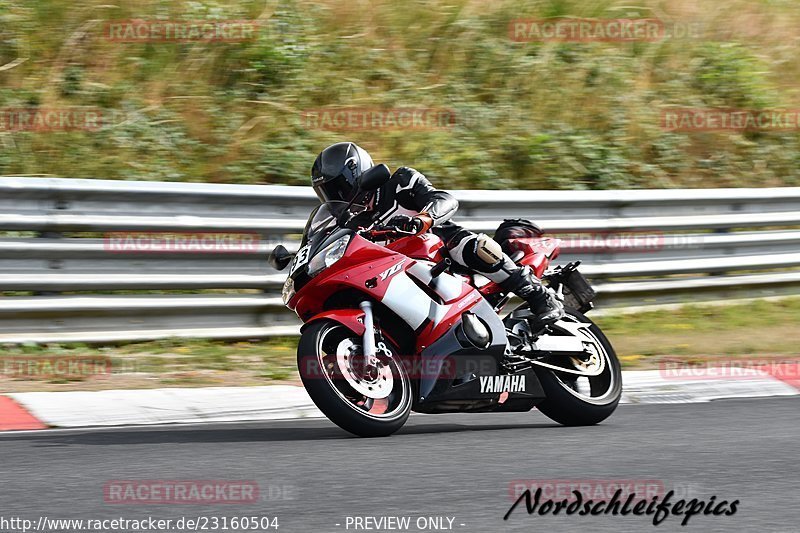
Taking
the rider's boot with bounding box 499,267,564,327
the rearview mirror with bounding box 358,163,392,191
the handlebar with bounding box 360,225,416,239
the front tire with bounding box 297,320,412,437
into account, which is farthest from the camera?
the rider's boot with bounding box 499,267,564,327

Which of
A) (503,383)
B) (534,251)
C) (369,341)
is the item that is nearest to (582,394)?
(503,383)

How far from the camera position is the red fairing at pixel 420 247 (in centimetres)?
618

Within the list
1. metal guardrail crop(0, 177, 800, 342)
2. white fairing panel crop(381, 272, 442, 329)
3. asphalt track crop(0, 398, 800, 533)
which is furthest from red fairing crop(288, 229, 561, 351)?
metal guardrail crop(0, 177, 800, 342)

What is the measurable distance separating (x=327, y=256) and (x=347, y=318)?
34 centimetres

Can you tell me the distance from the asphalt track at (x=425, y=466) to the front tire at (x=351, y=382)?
0.42 feet

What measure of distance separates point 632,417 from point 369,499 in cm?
281

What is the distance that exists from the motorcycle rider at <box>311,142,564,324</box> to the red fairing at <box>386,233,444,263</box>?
0.26 feet

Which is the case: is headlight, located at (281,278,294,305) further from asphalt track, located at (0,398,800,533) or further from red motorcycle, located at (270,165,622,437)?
asphalt track, located at (0,398,800,533)

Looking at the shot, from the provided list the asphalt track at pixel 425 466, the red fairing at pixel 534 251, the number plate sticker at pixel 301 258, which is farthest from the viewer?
the red fairing at pixel 534 251

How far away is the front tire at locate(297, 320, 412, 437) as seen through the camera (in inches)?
217

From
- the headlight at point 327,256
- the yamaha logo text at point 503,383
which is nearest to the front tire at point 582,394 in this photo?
the yamaha logo text at point 503,383

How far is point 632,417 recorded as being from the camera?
6879 millimetres

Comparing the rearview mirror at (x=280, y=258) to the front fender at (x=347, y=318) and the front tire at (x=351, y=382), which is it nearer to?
the front fender at (x=347, y=318)

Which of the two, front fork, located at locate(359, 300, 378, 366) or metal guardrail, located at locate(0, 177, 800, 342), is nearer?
front fork, located at locate(359, 300, 378, 366)
